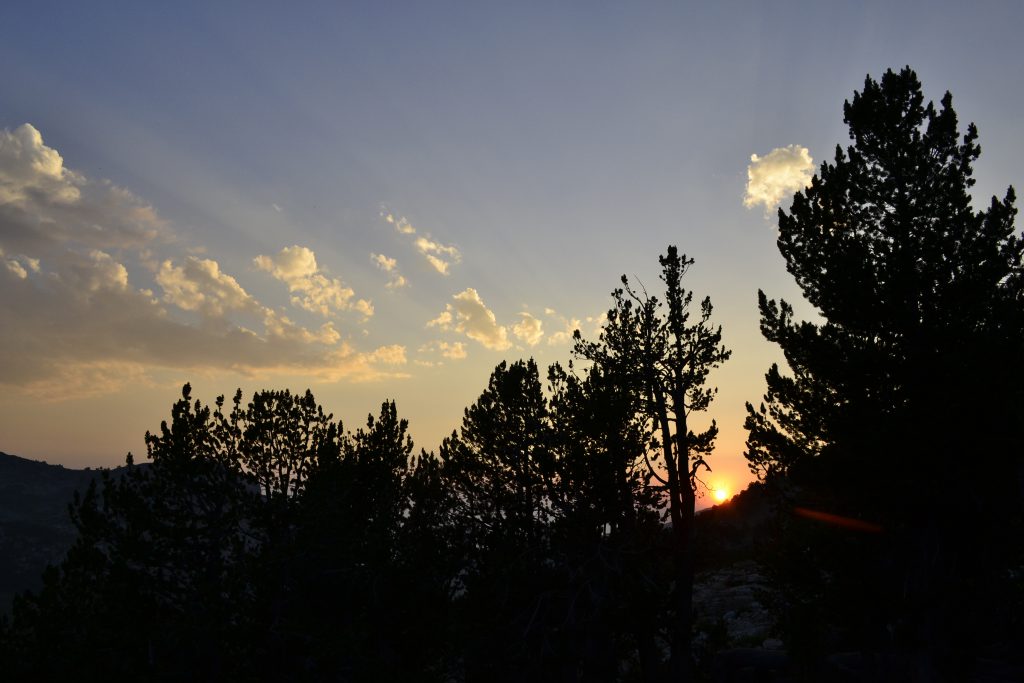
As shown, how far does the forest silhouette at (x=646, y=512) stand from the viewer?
44.9 feet

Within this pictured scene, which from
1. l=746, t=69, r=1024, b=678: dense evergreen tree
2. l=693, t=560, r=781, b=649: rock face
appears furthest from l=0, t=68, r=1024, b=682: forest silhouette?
l=693, t=560, r=781, b=649: rock face

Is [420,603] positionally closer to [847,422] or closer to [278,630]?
[278,630]

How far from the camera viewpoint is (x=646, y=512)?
1947 cm

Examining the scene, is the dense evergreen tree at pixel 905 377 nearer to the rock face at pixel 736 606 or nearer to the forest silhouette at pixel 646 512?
the forest silhouette at pixel 646 512

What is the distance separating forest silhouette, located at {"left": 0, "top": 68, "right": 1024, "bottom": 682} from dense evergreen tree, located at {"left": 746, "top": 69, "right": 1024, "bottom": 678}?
6 centimetres

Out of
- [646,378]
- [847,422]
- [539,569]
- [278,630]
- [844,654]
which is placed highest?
[646,378]

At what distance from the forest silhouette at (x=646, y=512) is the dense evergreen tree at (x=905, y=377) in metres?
0.06

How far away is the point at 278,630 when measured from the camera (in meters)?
14.9

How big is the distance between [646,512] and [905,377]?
8.75m

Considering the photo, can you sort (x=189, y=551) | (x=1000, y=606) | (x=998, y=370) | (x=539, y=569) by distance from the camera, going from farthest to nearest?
(x=539, y=569)
(x=189, y=551)
(x=1000, y=606)
(x=998, y=370)

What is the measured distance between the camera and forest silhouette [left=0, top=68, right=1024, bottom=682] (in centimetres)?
1369

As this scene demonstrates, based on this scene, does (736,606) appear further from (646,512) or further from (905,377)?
(905,377)

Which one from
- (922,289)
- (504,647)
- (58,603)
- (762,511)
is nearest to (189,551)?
(58,603)

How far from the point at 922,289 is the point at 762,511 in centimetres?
5831
